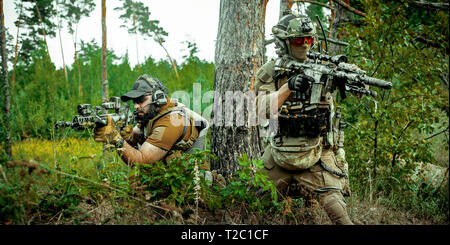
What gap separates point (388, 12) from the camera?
491cm

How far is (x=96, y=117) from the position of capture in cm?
382

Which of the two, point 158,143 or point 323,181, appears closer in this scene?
point 323,181

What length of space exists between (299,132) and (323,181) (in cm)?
55

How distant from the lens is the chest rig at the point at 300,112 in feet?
11.3

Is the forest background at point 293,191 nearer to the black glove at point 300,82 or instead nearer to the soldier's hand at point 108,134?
the soldier's hand at point 108,134

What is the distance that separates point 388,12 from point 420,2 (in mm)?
936

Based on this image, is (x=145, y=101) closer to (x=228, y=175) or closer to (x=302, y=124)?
(x=228, y=175)

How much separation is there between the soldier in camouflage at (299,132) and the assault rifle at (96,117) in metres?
1.64

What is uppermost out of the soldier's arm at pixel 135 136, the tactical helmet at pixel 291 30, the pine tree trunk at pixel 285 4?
the pine tree trunk at pixel 285 4

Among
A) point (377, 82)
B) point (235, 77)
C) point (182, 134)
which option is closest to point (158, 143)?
point (182, 134)

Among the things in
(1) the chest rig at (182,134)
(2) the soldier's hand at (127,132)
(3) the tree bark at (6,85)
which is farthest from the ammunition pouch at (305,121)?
(3) the tree bark at (6,85)

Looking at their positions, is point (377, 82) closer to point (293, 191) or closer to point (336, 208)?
point (336, 208)

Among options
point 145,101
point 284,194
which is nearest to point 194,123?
point 145,101

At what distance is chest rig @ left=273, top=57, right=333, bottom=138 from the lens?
345cm
